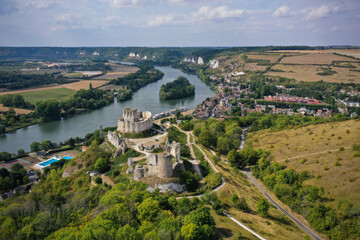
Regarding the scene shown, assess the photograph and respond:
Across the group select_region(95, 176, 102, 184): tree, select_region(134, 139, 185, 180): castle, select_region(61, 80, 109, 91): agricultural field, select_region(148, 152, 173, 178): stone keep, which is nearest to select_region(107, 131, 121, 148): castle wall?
select_region(95, 176, 102, 184): tree

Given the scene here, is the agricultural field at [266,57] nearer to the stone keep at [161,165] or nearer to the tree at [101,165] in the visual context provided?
the tree at [101,165]

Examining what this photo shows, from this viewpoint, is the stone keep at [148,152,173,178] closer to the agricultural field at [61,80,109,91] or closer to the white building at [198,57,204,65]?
the agricultural field at [61,80,109,91]

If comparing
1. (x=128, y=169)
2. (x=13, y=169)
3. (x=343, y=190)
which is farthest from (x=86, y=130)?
(x=343, y=190)

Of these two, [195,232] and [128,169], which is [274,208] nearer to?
[195,232]

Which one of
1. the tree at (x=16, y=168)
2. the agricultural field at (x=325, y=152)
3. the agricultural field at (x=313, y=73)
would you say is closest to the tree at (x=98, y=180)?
the tree at (x=16, y=168)

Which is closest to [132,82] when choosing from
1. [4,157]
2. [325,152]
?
[4,157]

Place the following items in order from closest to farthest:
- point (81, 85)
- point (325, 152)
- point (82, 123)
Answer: point (325, 152), point (82, 123), point (81, 85)

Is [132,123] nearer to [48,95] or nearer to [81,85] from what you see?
[48,95]
